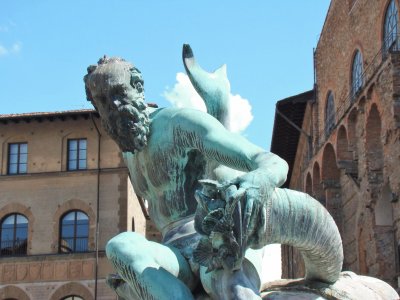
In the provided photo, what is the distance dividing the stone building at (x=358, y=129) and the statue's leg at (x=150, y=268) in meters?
21.4

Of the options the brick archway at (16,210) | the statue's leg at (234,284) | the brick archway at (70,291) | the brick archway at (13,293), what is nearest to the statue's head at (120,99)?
the statue's leg at (234,284)

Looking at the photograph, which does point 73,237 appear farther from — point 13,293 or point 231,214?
point 231,214

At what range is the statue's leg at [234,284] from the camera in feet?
7.14

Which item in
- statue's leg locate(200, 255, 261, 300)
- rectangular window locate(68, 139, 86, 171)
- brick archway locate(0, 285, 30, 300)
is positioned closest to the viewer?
statue's leg locate(200, 255, 261, 300)

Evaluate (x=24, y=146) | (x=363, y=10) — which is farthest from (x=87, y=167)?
(x=363, y=10)

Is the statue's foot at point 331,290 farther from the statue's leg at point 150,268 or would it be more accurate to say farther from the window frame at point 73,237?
the window frame at point 73,237

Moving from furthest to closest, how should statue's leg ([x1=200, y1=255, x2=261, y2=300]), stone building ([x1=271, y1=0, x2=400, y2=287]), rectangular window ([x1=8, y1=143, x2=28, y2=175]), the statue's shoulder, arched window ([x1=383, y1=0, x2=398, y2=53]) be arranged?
rectangular window ([x1=8, y1=143, x2=28, y2=175]) < arched window ([x1=383, y1=0, x2=398, y2=53]) < stone building ([x1=271, y1=0, x2=400, y2=287]) < the statue's shoulder < statue's leg ([x1=200, y1=255, x2=261, y2=300])

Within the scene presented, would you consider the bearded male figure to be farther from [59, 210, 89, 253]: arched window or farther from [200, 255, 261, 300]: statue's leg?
[59, 210, 89, 253]: arched window

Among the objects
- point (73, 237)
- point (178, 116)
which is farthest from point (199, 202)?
point (73, 237)

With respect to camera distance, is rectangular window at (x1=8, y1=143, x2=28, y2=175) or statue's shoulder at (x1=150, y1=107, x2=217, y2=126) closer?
statue's shoulder at (x1=150, y1=107, x2=217, y2=126)

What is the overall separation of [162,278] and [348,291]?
67cm

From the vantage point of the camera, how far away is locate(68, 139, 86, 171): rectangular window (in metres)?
31.7

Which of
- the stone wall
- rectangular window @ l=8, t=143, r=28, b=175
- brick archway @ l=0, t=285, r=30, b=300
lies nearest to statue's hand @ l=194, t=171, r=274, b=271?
the stone wall

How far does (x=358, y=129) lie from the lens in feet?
91.5
